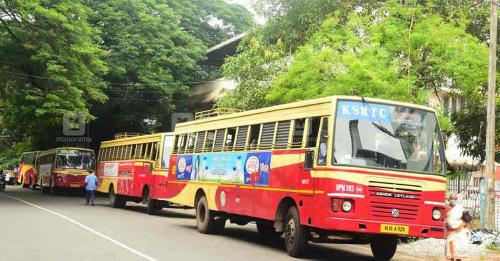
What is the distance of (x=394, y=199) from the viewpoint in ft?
37.3

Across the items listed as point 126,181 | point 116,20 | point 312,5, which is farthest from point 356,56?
point 116,20

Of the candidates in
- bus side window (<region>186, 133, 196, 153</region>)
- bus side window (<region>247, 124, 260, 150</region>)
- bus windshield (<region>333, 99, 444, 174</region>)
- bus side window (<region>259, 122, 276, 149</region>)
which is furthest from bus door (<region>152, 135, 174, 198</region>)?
bus windshield (<region>333, 99, 444, 174</region>)

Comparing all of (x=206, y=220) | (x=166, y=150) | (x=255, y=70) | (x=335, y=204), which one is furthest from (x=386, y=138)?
(x=255, y=70)

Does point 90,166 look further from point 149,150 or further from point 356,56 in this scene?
point 356,56

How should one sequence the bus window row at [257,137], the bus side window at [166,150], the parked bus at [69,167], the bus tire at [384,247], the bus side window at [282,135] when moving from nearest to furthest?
the bus window row at [257,137], the bus tire at [384,247], the bus side window at [282,135], the bus side window at [166,150], the parked bus at [69,167]

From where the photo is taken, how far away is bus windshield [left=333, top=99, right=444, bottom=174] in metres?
11.5

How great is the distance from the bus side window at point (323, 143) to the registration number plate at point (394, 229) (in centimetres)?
151

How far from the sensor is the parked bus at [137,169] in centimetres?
2291

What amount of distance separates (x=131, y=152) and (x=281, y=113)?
14.6 meters

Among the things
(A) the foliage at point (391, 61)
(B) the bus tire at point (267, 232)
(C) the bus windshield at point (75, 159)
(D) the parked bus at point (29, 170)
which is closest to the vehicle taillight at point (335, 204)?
(B) the bus tire at point (267, 232)

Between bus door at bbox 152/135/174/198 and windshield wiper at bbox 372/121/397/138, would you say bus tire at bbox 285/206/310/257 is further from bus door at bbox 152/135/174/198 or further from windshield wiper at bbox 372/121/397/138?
bus door at bbox 152/135/174/198

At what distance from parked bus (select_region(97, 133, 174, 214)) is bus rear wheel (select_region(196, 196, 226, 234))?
4.05 meters

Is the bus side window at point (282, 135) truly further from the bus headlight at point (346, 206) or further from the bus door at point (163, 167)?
the bus door at point (163, 167)

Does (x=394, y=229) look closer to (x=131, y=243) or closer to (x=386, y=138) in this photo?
(x=386, y=138)
